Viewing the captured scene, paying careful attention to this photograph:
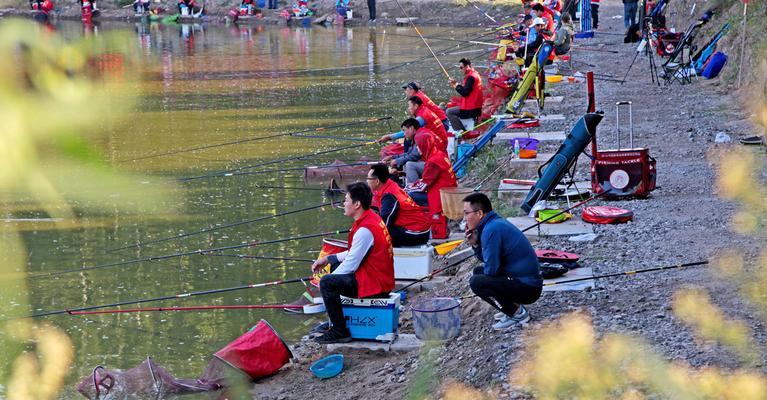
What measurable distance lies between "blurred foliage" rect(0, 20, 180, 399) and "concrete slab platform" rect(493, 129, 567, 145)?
175 inches

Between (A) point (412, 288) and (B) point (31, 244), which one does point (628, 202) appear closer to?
(A) point (412, 288)

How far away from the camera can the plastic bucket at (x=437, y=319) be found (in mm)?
7836

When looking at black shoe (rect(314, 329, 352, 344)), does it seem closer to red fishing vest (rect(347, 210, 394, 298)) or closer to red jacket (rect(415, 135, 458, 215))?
red fishing vest (rect(347, 210, 394, 298))

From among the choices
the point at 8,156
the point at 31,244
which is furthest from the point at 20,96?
the point at 31,244

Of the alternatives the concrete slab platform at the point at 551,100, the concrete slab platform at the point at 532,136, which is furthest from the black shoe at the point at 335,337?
the concrete slab platform at the point at 551,100

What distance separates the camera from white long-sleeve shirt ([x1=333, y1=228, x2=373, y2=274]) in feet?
26.6

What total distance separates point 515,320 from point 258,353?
1.93 meters

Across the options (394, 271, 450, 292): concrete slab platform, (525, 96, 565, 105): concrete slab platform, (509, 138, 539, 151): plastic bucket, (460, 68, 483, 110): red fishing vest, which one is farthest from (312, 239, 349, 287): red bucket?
(525, 96, 565, 105): concrete slab platform

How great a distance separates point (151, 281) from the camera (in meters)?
10.7

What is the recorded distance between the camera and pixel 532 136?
1491 cm

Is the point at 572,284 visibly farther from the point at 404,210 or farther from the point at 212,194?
the point at 212,194

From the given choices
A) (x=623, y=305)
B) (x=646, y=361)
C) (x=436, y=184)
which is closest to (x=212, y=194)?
(x=436, y=184)

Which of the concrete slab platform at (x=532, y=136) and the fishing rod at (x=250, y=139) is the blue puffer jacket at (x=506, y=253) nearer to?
the concrete slab platform at (x=532, y=136)

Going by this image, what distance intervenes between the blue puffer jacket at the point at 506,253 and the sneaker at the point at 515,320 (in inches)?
10.0
